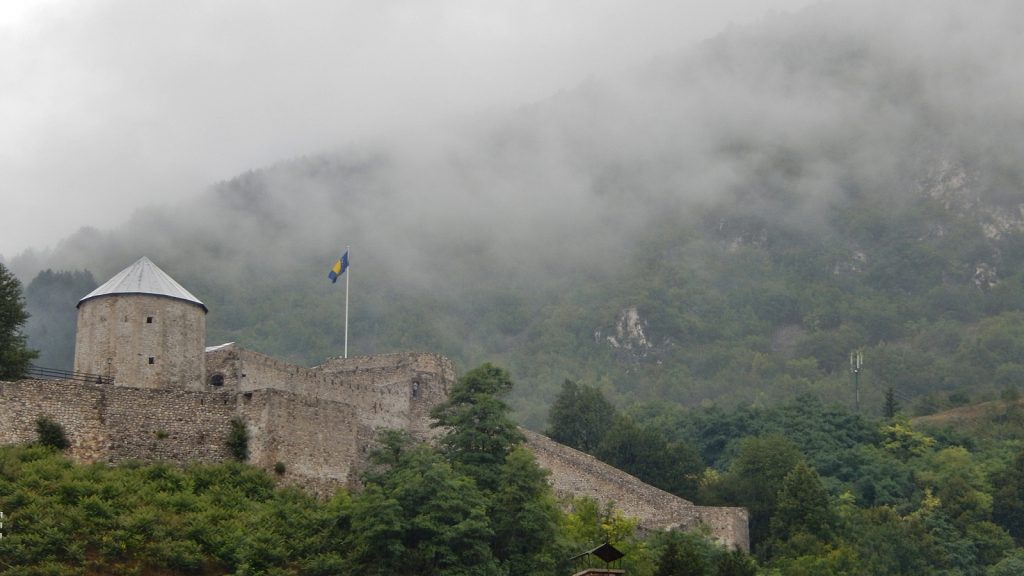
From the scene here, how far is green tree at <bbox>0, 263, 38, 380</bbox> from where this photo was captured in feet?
150

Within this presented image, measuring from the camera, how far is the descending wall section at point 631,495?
2044 inches

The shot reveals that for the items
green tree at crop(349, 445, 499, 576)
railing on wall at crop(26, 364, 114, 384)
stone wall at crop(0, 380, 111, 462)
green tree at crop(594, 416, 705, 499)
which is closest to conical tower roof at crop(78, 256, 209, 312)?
railing on wall at crop(26, 364, 114, 384)

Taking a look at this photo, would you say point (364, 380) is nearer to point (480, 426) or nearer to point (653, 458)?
point (480, 426)

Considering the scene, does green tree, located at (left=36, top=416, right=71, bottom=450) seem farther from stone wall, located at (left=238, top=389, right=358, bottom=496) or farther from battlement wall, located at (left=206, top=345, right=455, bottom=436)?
battlement wall, located at (left=206, top=345, right=455, bottom=436)

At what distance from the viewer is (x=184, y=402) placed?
44125mm

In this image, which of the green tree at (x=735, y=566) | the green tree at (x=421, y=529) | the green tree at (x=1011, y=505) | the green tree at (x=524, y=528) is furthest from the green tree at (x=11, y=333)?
the green tree at (x=1011, y=505)

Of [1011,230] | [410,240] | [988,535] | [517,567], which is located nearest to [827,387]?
[1011,230]

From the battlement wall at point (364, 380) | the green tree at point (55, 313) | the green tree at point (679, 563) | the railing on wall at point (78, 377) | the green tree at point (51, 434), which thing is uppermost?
the green tree at point (55, 313)

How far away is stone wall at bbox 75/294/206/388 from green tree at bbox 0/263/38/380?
1652 millimetres

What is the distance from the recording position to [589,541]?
4703 cm

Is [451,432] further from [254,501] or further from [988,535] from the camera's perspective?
[988,535]

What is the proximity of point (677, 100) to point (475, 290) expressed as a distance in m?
28.9

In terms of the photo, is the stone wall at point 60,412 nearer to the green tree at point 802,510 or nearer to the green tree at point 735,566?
the green tree at point 735,566

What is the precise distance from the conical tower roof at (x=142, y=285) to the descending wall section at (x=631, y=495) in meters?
12.7
